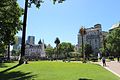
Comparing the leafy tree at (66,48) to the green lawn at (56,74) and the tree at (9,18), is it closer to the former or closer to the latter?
the tree at (9,18)

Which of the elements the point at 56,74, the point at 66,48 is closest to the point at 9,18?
the point at 56,74

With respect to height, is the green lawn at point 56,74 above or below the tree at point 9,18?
below

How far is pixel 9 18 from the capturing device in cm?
3809

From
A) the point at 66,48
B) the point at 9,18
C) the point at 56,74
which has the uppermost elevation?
the point at 66,48

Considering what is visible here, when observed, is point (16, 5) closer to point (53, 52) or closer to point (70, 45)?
point (70, 45)

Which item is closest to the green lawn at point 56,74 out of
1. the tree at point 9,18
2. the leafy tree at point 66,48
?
the tree at point 9,18

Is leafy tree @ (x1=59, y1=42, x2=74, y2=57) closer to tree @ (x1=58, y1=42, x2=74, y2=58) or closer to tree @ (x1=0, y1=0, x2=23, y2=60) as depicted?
tree @ (x1=58, y1=42, x2=74, y2=58)

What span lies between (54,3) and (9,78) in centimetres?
1653

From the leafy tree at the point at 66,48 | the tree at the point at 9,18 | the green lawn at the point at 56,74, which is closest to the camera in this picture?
the green lawn at the point at 56,74

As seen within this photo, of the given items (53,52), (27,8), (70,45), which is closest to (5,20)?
(27,8)

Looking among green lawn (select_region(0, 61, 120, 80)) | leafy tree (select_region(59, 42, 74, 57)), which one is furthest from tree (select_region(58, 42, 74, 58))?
green lawn (select_region(0, 61, 120, 80))

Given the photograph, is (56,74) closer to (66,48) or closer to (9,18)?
(9,18)

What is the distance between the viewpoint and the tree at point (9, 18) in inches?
1436

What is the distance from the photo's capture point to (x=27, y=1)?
39438 mm
